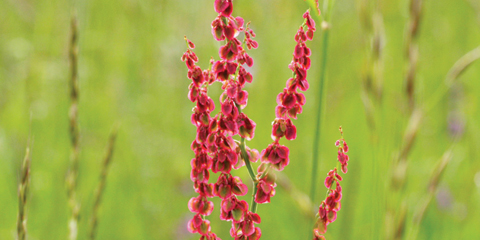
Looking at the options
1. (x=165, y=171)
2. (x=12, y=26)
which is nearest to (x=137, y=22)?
(x=12, y=26)

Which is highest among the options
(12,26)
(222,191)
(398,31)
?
(398,31)

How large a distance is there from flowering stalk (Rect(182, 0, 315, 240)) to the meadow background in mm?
661

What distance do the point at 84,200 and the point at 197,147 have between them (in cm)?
169

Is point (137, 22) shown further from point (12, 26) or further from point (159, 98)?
point (12, 26)

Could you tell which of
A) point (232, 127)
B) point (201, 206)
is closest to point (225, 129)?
point (232, 127)

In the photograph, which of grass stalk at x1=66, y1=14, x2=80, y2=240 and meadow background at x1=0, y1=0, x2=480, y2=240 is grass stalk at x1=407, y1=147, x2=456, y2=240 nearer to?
meadow background at x1=0, y1=0, x2=480, y2=240

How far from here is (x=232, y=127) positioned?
0.52 metres

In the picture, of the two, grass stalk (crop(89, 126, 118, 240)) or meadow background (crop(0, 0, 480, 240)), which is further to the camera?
meadow background (crop(0, 0, 480, 240))

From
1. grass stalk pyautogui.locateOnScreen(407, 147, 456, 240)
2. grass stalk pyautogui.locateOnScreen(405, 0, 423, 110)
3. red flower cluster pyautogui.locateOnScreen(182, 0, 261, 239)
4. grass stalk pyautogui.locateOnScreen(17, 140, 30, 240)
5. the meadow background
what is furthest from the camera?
the meadow background

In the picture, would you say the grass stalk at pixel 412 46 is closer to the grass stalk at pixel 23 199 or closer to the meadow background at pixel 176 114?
the meadow background at pixel 176 114

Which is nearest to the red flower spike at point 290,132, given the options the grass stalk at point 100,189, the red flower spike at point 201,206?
the red flower spike at point 201,206

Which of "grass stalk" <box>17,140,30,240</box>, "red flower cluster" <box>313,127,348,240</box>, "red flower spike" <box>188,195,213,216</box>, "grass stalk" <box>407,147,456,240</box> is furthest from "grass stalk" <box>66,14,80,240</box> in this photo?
"grass stalk" <box>407,147,456,240</box>

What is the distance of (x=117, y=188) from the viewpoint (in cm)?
211

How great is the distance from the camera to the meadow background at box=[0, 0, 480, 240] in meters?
1.88
